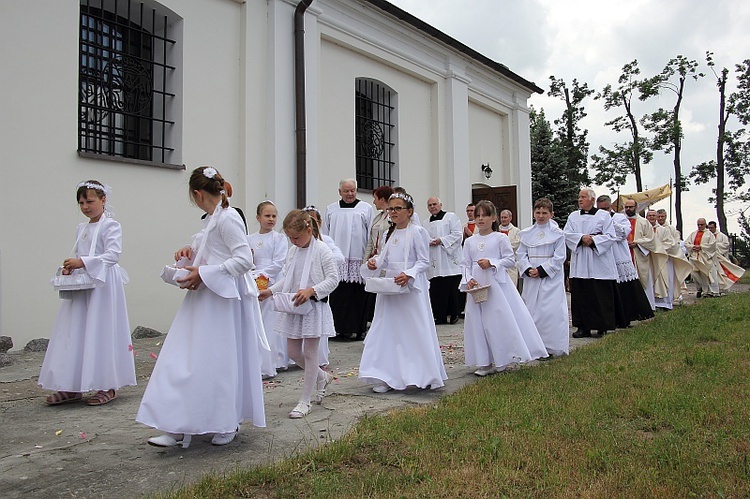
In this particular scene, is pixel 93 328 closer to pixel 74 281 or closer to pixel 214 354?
pixel 74 281

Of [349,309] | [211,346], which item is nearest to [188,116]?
[349,309]

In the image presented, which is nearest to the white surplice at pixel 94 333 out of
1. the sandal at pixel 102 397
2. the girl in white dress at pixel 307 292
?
the sandal at pixel 102 397

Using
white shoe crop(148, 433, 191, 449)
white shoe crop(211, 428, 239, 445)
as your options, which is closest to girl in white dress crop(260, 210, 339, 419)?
white shoe crop(211, 428, 239, 445)

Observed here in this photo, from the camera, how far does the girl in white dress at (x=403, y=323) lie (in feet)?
19.5

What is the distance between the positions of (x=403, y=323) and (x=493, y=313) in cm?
110

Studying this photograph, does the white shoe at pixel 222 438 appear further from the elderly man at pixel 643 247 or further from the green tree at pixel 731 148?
the green tree at pixel 731 148

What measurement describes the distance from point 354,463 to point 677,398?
8.85 ft

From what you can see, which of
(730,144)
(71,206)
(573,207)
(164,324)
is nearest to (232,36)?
(71,206)

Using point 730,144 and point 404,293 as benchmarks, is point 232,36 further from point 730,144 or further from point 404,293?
point 730,144

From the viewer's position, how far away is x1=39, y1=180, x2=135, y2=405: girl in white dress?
18.4ft

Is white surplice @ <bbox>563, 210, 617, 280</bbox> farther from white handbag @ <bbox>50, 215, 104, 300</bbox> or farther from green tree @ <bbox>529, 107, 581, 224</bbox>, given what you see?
green tree @ <bbox>529, 107, 581, 224</bbox>

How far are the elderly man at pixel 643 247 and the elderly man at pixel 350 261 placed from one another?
19.6 ft

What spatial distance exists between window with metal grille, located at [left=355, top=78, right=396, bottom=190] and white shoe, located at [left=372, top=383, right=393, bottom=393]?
8.24m

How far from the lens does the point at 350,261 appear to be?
982 cm
